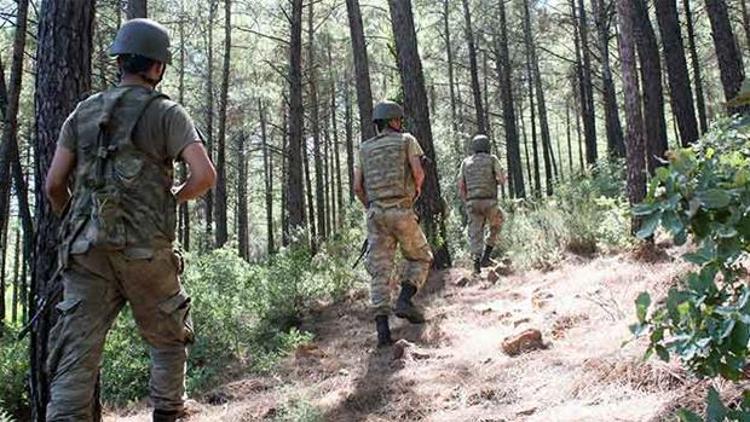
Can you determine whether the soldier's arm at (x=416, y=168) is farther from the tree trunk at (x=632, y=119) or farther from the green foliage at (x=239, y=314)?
the tree trunk at (x=632, y=119)

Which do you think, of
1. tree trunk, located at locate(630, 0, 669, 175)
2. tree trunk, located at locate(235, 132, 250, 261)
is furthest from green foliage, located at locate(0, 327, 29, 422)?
tree trunk, located at locate(235, 132, 250, 261)

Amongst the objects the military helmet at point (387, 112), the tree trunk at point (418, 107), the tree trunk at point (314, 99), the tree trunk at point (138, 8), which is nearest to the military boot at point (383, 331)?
the military helmet at point (387, 112)

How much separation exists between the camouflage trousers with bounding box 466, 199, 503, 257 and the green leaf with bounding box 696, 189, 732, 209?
812 cm

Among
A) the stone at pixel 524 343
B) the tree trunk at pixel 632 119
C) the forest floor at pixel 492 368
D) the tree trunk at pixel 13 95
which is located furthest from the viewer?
the tree trunk at pixel 13 95

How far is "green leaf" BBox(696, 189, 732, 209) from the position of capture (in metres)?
1.56

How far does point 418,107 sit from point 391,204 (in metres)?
3.75

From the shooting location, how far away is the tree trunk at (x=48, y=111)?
371cm

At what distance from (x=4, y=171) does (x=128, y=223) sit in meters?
5.90

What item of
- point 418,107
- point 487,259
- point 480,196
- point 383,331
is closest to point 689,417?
point 383,331

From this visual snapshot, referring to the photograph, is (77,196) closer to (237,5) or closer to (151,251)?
(151,251)

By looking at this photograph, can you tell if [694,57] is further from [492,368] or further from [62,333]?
[62,333]

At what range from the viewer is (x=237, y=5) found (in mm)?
21406

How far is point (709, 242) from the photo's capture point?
1678mm

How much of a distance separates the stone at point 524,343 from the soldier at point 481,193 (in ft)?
16.3
